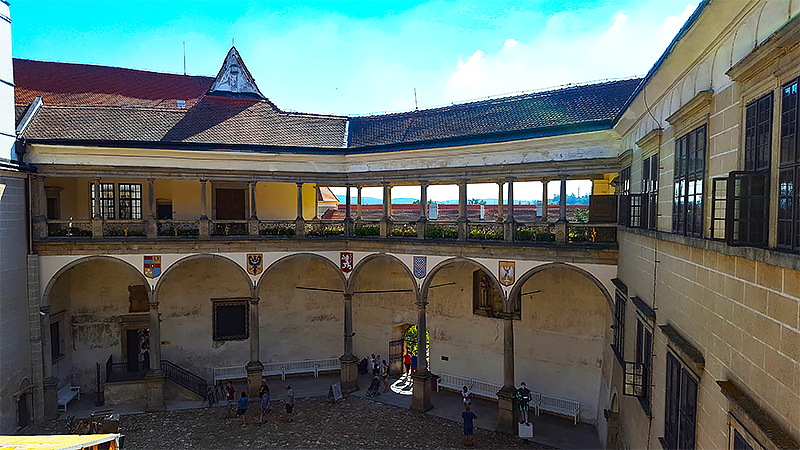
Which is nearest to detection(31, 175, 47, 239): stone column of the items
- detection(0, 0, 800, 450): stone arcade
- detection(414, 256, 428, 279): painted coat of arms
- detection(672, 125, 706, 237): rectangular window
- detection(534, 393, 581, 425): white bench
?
detection(0, 0, 800, 450): stone arcade

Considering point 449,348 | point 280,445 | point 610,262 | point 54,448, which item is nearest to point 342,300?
point 449,348

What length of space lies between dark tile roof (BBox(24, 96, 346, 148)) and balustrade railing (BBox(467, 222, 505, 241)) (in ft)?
25.1

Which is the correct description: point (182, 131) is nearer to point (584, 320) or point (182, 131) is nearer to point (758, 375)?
point (584, 320)

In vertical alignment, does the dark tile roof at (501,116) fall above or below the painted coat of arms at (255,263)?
above

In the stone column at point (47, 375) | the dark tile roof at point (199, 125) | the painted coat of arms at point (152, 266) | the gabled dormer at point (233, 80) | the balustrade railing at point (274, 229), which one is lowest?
the stone column at point (47, 375)

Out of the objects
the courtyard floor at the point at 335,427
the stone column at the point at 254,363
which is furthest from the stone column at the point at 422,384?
the stone column at the point at 254,363

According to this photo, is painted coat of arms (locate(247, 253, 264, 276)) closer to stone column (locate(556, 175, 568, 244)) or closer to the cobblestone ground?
the cobblestone ground

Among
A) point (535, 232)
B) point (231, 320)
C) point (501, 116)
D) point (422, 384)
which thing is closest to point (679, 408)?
point (535, 232)

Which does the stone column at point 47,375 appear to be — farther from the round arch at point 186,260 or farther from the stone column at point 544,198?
the stone column at point 544,198

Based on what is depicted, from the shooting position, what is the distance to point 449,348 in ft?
74.6

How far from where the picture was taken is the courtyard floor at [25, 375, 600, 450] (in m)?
17.1

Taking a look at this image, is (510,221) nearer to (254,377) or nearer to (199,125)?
(254,377)

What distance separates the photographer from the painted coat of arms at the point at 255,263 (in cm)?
2108

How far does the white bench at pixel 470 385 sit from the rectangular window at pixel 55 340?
16111 mm
